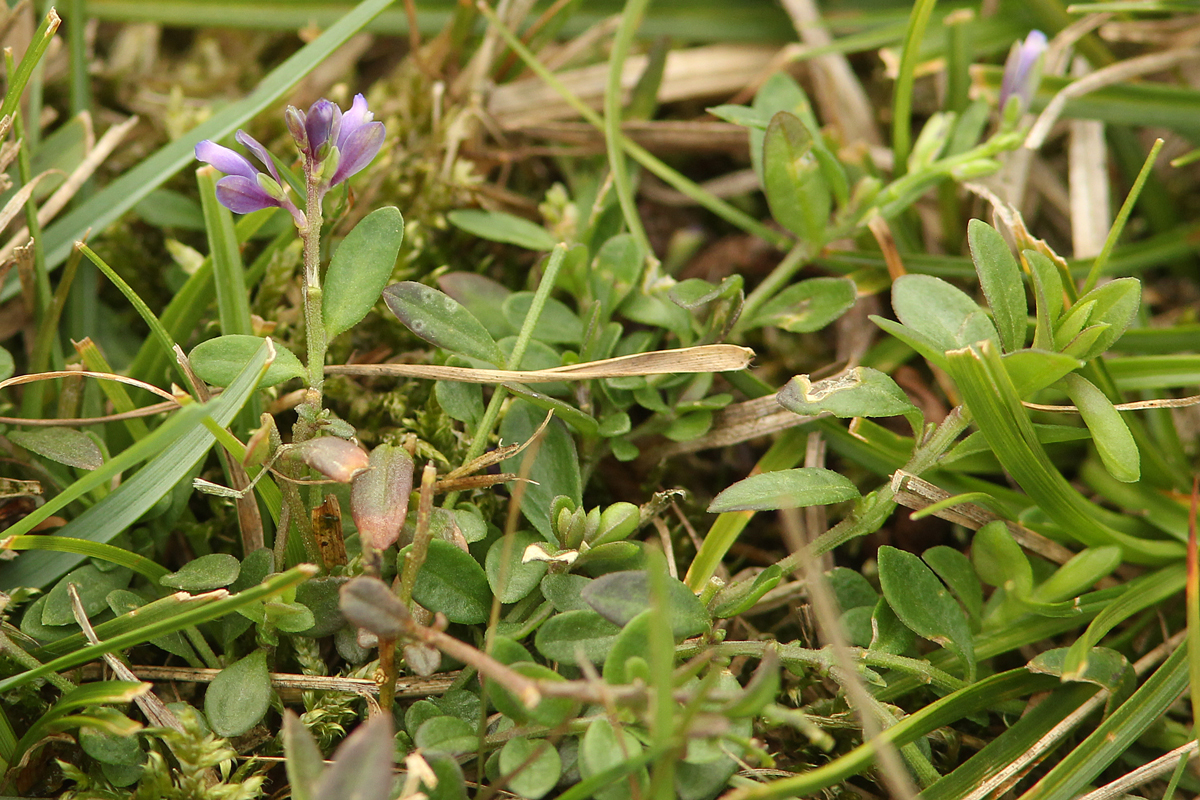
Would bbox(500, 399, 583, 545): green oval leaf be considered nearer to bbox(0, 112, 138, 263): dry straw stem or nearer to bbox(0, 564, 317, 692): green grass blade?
bbox(0, 564, 317, 692): green grass blade

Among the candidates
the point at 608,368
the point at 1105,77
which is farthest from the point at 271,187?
the point at 1105,77

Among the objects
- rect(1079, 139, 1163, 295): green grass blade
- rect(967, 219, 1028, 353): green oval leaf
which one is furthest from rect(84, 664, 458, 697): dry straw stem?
rect(1079, 139, 1163, 295): green grass blade

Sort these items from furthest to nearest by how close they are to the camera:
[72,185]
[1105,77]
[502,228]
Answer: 1. [1105,77]
2. [502,228]
3. [72,185]

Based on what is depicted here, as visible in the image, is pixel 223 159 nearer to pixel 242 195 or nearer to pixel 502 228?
pixel 242 195

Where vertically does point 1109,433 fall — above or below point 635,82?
below

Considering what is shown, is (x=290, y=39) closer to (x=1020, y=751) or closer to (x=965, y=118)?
(x=965, y=118)

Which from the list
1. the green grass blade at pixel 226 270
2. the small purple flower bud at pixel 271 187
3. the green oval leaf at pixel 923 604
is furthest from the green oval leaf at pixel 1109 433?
the green grass blade at pixel 226 270

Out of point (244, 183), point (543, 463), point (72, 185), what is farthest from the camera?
point (72, 185)
